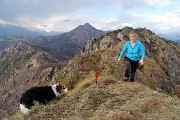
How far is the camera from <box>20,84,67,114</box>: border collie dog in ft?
52.2

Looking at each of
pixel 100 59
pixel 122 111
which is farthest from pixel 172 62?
pixel 122 111

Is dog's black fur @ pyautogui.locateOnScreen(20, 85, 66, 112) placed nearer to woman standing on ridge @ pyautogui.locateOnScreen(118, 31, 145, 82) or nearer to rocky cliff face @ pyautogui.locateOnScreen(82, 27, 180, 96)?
woman standing on ridge @ pyautogui.locateOnScreen(118, 31, 145, 82)

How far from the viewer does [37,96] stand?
16422mm

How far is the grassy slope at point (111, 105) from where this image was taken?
12.9 meters

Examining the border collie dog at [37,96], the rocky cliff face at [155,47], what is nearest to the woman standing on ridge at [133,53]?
the border collie dog at [37,96]

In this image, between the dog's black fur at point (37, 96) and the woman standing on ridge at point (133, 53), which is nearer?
the dog's black fur at point (37, 96)

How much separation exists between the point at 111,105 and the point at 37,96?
4012 millimetres

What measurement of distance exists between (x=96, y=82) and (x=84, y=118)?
17.9 ft

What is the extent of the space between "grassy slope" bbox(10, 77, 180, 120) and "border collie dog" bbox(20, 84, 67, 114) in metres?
0.40

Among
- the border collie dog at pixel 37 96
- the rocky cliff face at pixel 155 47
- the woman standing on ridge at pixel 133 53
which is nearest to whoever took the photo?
the border collie dog at pixel 37 96

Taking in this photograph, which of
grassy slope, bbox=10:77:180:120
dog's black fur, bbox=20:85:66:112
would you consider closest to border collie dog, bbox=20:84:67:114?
dog's black fur, bbox=20:85:66:112

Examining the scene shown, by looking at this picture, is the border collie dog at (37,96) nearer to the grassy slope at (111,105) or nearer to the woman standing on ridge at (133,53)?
the grassy slope at (111,105)

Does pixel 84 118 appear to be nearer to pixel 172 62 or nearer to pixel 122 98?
pixel 122 98

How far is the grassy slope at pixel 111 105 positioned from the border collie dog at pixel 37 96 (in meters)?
0.40
